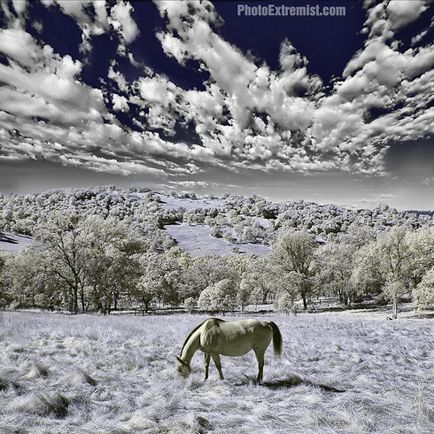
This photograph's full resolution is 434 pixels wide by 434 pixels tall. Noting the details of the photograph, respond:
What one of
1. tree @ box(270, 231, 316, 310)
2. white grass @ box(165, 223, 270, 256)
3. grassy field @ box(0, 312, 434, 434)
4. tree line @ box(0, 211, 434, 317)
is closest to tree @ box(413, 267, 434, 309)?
tree line @ box(0, 211, 434, 317)

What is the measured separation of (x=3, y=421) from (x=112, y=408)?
1.77 m

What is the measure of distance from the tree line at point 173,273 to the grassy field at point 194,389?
93.2 feet

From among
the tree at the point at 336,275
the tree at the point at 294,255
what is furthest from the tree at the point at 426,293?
the tree at the point at 294,255

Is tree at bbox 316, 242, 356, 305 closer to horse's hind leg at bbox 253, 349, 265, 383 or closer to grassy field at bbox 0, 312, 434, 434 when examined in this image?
grassy field at bbox 0, 312, 434, 434

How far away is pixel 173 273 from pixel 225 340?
50.2m

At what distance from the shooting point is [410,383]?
25.5 ft

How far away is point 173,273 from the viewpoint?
185 ft

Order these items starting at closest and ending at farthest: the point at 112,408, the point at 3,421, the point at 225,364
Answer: the point at 3,421, the point at 112,408, the point at 225,364

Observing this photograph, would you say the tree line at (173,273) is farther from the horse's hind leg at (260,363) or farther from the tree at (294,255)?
A: the horse's hind leg at (260,363)

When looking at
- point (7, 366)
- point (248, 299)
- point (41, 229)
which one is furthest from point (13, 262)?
point (7, 366)

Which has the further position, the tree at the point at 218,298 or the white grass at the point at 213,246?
the white grass at the point at 213,246

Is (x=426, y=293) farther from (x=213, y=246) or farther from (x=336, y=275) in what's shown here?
(x=213, y=246)

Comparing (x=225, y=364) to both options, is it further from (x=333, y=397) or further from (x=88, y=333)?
(x=88, y=333)

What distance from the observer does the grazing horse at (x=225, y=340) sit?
7.45 meters
